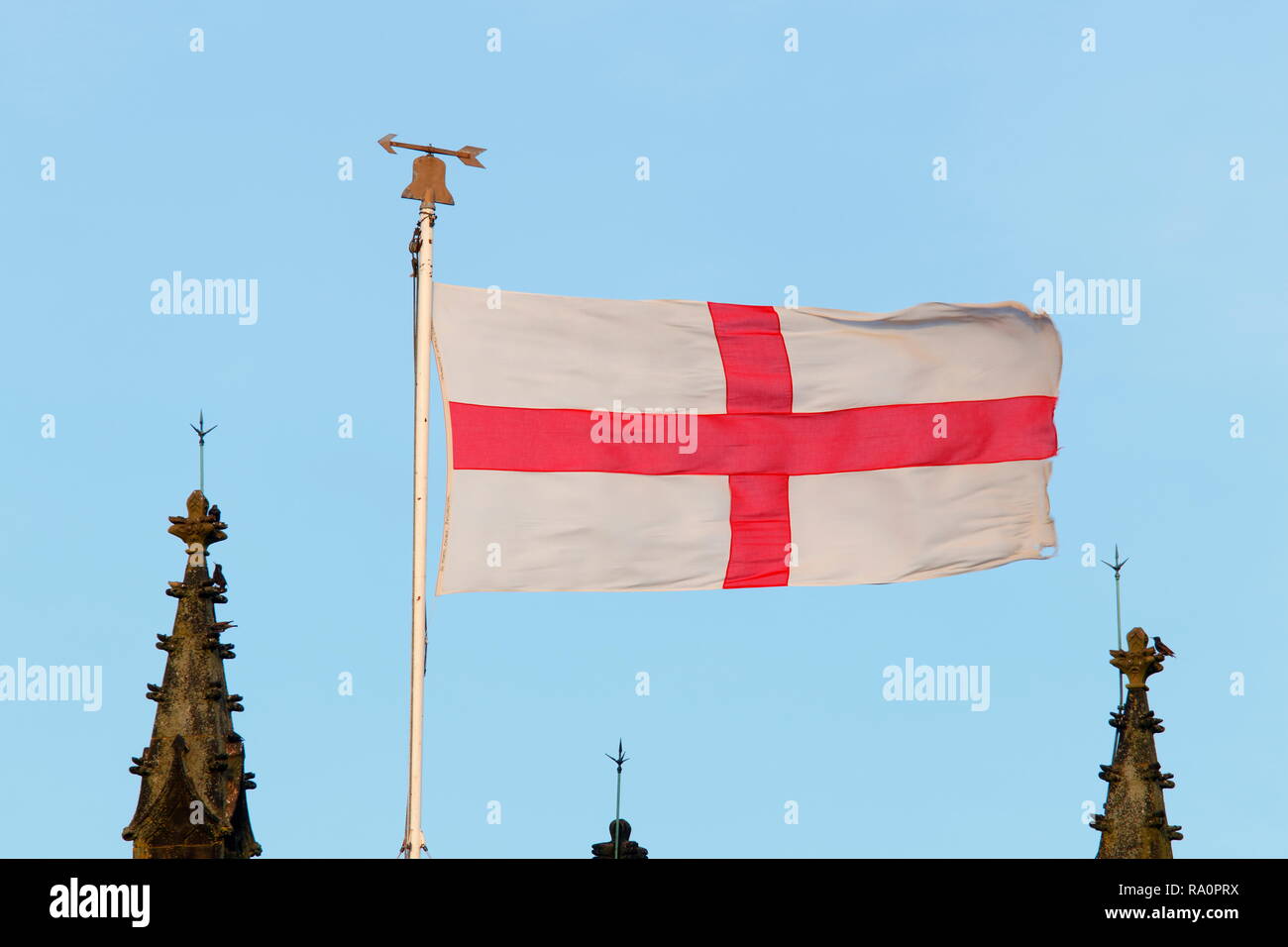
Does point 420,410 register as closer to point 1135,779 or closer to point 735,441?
point 735,441

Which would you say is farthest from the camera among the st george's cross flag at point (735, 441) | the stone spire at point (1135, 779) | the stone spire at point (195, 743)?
the stone spire at point (1135, 779)

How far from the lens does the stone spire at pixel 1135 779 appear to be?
38.9 m

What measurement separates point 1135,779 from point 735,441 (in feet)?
36.7

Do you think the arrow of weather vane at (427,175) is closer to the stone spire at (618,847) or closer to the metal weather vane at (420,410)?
the metal weather vane at (420,410)

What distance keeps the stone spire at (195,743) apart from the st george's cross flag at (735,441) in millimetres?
8770

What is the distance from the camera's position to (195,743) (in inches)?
1501

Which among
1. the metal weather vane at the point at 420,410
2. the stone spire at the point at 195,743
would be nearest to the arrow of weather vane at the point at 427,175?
the metal weather vane at the point at 420,410

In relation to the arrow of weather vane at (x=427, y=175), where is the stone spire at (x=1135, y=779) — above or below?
below

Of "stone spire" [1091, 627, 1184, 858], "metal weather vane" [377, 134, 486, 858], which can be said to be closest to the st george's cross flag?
"metal weather vane" [377, 134, 486, 858]

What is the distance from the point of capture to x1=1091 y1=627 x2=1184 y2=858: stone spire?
3891cm

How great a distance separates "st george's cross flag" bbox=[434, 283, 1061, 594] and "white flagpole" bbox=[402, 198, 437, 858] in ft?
4.25

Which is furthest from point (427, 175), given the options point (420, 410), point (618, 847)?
point (618, 847)

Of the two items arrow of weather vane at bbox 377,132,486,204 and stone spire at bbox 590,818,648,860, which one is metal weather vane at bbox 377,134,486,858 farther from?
stone spire at bbox 590,818,648,860
